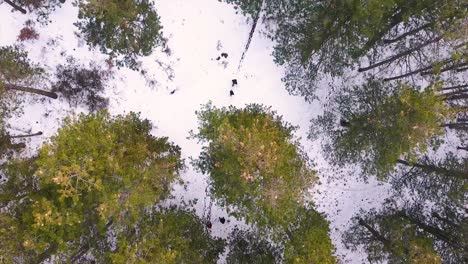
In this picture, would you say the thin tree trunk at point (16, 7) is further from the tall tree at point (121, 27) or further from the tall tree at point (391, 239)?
the tall tree at point (391, 239)

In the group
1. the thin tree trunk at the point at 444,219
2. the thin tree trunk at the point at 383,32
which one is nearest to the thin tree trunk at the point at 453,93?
the thin tree trunk at the point at 383,32

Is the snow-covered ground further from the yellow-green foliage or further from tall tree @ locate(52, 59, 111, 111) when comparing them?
the yellow-green foliage

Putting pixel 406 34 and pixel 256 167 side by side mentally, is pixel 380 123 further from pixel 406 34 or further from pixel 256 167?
pixel 256 167

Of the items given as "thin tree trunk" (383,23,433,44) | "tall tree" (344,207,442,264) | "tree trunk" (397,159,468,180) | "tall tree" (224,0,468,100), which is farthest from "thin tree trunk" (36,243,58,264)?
"thin tree trunk" (383,23,433,44)

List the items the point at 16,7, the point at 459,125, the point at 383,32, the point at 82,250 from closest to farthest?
the point at 383,32, the point at 82,250, the point at 459,125, the point at 16,7

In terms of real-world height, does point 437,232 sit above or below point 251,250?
above

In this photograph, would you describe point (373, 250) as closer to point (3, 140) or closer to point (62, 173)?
point (62, 173)

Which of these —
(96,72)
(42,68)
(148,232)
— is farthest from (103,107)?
(148,232)

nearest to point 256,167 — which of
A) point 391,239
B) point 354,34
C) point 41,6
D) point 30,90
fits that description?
point 354,34
